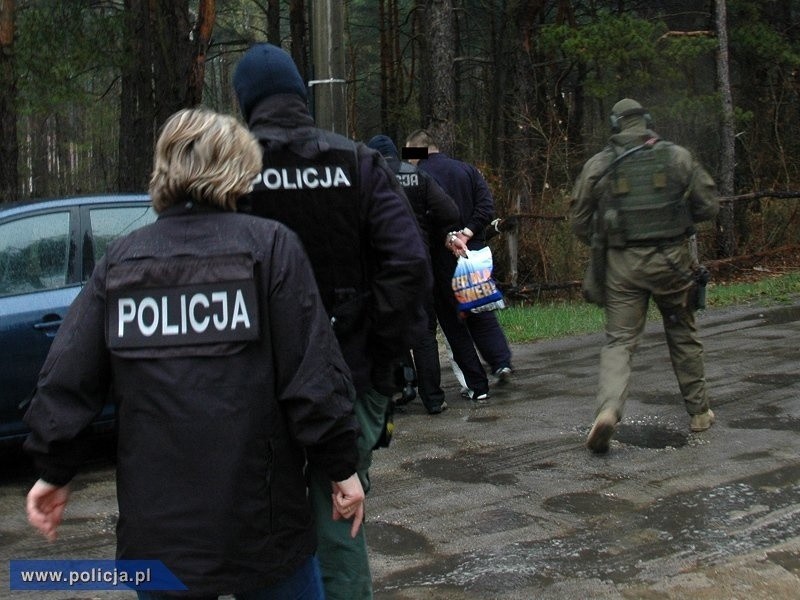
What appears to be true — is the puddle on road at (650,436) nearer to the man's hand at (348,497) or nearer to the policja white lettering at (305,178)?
the policja white lettering at (305,178)

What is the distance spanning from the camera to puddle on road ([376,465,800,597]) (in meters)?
4.59

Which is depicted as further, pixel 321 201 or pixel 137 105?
pixel 137 105

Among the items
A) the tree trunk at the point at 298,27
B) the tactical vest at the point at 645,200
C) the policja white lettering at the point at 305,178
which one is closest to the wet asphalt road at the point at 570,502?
the tactical vest at the point at 645,200

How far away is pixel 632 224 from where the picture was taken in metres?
6.46

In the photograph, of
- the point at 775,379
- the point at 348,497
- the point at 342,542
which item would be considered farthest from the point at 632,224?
the point at 348,497

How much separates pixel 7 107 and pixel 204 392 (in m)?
12.0

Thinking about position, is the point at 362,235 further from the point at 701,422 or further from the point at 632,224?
the point at 701,422

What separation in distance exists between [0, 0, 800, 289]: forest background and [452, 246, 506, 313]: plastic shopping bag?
141cm

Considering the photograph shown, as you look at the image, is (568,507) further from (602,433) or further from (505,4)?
(505,4)

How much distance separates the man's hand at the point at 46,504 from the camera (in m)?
2.65

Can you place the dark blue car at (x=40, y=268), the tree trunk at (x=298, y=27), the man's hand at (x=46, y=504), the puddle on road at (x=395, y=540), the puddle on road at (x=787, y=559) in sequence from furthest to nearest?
the tree trunk at (x=298, y=27), the dark blue car at (x=40, y=268), the puddle on road at (x=395, y=540), the puddle on road at (x=787, y=559), the man's hand at (x=46, y=504)

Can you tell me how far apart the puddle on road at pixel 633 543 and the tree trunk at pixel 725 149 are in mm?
13180

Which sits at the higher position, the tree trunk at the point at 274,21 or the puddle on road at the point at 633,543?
the tree trunk at the point at 274,21

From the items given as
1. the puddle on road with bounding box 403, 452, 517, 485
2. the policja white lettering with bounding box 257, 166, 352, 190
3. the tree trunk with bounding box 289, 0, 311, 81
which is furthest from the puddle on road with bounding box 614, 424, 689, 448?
the tree trunk with bounding box 289, 0, 311, 81
